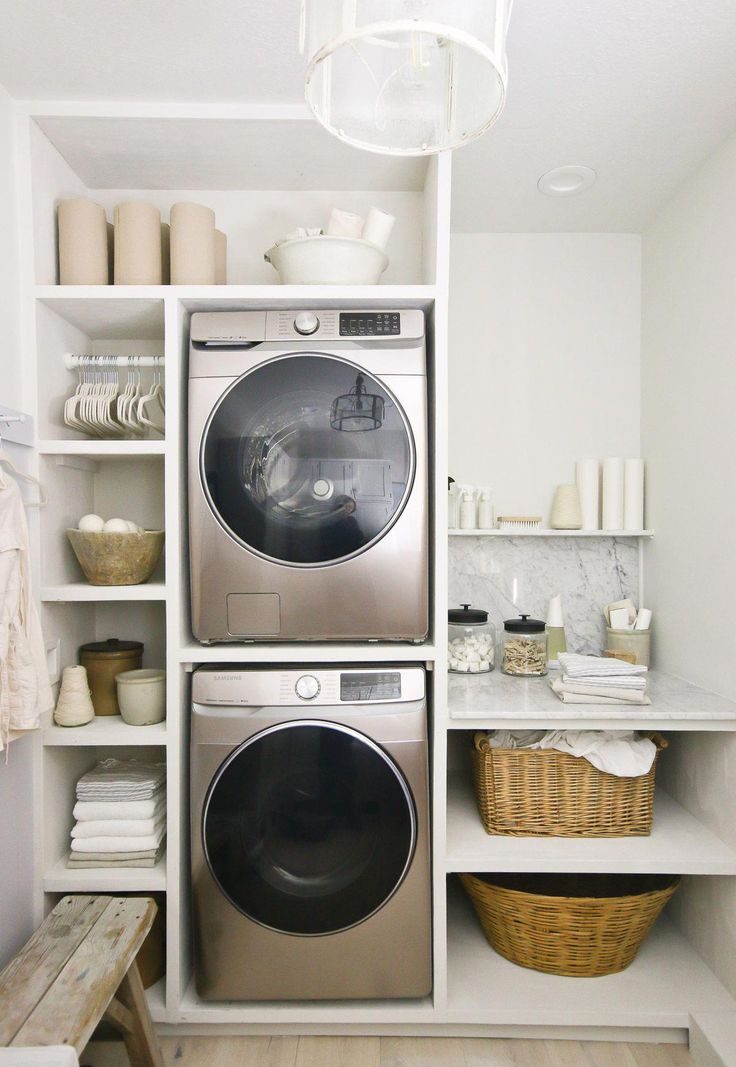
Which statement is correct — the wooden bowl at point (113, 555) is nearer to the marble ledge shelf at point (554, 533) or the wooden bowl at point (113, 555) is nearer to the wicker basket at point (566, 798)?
the marble ledge shelf at point (554, 533)

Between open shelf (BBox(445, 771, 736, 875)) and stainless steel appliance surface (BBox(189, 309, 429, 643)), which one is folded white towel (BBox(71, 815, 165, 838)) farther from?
open shelf (BBox(445, 771, 736, 875))

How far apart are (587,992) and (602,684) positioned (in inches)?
32.7

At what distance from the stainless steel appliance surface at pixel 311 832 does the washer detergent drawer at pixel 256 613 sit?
0.11 m

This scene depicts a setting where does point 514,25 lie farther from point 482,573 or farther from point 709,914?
point 709,914

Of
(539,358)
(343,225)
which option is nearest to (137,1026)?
(343,225)

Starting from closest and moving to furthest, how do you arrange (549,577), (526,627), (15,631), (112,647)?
(15,631) → (112,647) → (526,627) → (549,577)

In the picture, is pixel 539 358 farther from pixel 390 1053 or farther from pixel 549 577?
pixel 390 1053

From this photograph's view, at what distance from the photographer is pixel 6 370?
6.03 ft

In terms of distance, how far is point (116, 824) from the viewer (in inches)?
76.8

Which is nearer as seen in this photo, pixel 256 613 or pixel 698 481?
pixel 256 613

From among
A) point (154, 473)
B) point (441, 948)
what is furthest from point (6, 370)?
point (441, 948)

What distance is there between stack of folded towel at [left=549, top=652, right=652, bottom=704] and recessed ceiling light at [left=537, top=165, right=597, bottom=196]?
1.43 m

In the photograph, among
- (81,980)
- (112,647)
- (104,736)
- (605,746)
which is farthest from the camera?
(112,647)

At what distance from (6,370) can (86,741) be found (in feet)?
3.18
